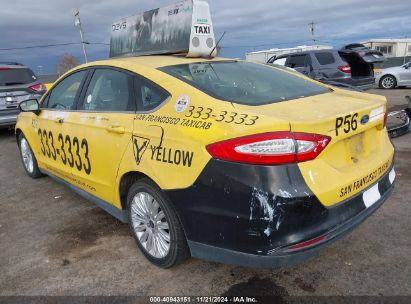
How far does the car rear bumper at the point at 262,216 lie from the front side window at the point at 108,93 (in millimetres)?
1099

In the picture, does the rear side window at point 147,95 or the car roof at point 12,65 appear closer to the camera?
the rear side window at point 147,95

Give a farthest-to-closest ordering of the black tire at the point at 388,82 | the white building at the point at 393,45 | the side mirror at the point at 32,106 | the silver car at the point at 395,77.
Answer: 1. the white building at the point at 393,45
2. the black tire at the point at 388,82
3. the silver car at the point at 395,77
4. the side mirror at the point at 32,106

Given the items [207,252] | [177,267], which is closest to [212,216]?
[207,252]

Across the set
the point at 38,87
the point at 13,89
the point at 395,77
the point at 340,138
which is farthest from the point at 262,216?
the point at 395,77

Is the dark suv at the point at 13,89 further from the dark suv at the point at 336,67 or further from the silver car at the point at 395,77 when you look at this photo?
the silver car at the point at 395,77

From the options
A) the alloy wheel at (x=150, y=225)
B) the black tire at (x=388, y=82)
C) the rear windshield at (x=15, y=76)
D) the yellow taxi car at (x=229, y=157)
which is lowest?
the black tire at (x=388, y=82)

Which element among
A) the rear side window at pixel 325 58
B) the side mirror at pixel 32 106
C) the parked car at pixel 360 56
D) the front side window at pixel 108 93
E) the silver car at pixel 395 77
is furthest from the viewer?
the silver car at pixel 395 77

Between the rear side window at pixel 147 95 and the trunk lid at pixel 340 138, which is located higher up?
the rear side window at pixel 147 95

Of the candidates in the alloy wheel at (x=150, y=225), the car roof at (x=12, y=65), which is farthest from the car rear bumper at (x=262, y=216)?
the car roof at (x=12, y=65)

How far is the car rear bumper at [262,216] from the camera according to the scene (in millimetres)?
2092

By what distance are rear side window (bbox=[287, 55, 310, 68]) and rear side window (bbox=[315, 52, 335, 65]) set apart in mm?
347

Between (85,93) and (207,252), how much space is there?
2.07 metres

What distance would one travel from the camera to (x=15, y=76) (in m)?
8.53

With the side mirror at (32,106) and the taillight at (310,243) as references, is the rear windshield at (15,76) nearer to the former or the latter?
the side mirror at (32,106)
